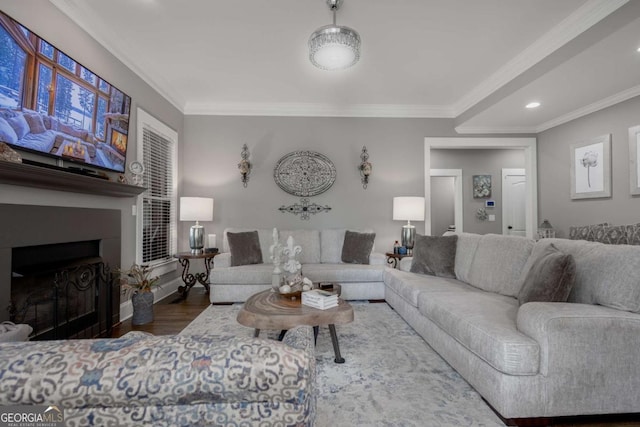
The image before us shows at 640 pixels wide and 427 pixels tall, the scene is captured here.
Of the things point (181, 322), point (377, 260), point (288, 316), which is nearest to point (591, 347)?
point (288, 316)

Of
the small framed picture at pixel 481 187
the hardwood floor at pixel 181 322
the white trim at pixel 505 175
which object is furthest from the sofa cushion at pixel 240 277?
the white trim at pixel 505 175

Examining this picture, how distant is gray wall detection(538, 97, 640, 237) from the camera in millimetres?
3516

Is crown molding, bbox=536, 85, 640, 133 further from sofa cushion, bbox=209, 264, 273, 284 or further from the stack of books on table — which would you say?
sofa cushion, bbox=209, 264, 273, 284

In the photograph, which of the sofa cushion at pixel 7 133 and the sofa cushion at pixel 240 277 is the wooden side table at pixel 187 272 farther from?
the sofa cushion at pixel 7 133

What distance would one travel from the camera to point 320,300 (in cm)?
222

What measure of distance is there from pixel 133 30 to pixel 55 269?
218 centimetres

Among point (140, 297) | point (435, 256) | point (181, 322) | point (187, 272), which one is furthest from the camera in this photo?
point (187, 272)

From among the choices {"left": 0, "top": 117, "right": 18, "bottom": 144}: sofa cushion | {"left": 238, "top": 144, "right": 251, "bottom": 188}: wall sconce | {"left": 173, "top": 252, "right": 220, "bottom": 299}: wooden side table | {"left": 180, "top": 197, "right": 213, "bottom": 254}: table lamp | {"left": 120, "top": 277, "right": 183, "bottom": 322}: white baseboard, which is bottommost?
{"left": 120, "top": 277, "right": 183, "bottom": 322}: white baseboard

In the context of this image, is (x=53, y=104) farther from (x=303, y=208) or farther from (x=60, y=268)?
(x=303, y=208)

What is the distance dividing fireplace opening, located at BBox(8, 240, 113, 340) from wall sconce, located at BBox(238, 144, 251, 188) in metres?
2.15

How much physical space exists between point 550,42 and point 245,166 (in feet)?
12.2

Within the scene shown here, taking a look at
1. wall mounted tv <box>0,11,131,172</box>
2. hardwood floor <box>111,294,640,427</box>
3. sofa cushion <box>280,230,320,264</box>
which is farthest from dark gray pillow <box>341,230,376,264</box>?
wall mounted tv <box>0,11,131,172</box>

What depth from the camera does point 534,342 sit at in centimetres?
155


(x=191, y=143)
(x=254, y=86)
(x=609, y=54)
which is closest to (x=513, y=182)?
(x=609, y=54)
